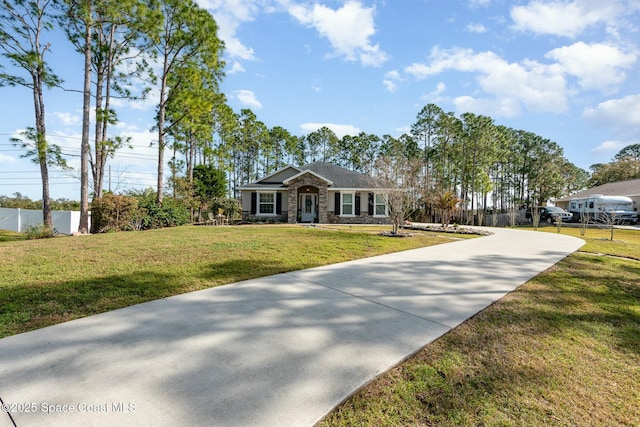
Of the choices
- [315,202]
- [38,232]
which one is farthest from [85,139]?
[315,202]

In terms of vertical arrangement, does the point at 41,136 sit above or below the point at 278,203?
above

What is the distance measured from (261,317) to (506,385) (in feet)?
Answer: 7.76

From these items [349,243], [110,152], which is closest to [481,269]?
[349,243]

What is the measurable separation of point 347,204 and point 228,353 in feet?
59.0

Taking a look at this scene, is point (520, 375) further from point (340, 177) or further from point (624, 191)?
point (624, 191)

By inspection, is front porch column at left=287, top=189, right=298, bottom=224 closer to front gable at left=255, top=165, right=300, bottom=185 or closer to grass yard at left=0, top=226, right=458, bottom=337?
front gable at left=255, top=165, right=300, bottom=185

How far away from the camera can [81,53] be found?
13.8 m

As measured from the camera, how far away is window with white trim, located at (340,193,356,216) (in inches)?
787

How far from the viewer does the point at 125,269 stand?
17.0 feet

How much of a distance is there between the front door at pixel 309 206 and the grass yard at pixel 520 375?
16568 mm

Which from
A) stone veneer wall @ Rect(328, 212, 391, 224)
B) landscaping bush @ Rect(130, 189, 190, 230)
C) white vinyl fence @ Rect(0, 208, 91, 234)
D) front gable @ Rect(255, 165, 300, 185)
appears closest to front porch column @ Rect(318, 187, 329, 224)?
stone veneer wall @ Rect(328, 212, 391, 224)

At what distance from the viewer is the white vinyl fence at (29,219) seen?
15422 mm

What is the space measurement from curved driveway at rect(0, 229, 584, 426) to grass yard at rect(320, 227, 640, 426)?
0.60ft

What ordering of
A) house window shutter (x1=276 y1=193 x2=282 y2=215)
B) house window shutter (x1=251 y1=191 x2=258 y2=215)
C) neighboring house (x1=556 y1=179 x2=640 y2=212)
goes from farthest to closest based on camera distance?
neighboring house (x1=556 y1=179 x2=640 y2=212) < house window shutter (x1=276 y1=193 x2=282 y2=215) < house window shutter (x1=251 y1=191 x2=258 y2=215)
